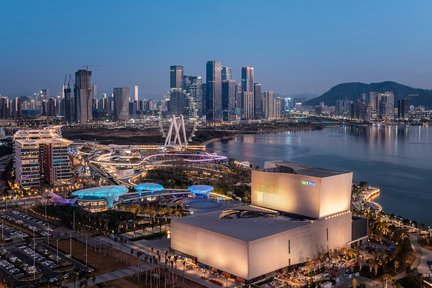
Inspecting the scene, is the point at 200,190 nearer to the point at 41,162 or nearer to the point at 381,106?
the point at 41,162

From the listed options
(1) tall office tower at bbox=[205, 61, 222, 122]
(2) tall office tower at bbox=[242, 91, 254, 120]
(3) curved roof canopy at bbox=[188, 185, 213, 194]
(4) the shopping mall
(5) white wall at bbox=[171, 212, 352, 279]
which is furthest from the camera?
(2) tall office tower at bbox=[242, 91, 254, 120]

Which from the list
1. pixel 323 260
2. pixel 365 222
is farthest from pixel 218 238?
pixel 365 222

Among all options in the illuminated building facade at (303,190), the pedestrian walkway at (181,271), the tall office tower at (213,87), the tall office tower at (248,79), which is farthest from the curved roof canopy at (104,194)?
the tall office tower at (248,79)

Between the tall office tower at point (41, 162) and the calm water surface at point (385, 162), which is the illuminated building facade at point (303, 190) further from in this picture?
the tall office tower at point (41, 162)

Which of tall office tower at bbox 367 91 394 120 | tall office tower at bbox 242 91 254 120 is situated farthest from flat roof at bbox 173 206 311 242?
tall office tower at bbox 242 91 254 120

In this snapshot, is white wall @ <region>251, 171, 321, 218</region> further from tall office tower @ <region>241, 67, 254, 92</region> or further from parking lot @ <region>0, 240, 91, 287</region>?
tall office tower @ <region>241, 67, 254, 92</region>
